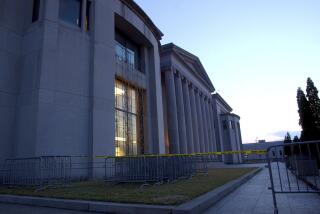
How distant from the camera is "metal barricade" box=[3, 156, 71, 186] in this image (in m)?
10.9

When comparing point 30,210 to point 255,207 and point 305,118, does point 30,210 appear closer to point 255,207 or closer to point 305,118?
point 255,207

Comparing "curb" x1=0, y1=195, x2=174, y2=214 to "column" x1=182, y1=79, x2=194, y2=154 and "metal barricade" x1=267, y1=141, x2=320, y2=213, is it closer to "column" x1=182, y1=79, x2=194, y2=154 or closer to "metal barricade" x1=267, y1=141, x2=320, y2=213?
"metal barricade" x1=267, y1=141, x2=320, y2=213

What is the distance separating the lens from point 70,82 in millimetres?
15195

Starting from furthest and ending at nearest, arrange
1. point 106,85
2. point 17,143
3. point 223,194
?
point 106,85 → point 17,143 → point 223,194

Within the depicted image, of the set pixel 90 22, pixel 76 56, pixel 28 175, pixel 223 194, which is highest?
pixel 90 22

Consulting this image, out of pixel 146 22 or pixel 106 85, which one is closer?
pixel 106 85

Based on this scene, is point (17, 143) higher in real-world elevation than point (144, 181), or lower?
higher

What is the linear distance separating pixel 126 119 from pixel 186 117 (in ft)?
56.2

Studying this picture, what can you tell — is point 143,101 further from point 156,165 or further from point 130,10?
point 156,165

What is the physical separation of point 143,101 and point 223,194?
17.0 metres

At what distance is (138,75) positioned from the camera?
2398 centimetres

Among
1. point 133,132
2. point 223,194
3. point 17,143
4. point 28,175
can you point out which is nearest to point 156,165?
point 223,194

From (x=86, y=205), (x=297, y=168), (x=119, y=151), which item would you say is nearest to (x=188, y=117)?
(x=119, y=151)

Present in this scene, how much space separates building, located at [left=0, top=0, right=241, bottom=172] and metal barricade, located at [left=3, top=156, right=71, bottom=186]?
1.04m
